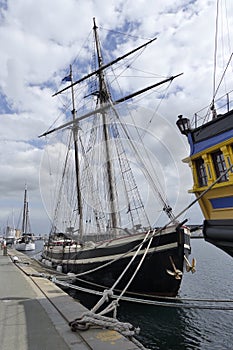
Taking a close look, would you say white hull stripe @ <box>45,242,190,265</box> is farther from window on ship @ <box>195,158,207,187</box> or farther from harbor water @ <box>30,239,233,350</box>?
window on ship @ <box>195,158,207,187</box>

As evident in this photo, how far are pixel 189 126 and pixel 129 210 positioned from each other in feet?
39.0

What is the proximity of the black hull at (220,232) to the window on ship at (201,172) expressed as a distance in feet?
3.44

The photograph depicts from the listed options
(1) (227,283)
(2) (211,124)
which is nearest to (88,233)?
(1) (227,283)

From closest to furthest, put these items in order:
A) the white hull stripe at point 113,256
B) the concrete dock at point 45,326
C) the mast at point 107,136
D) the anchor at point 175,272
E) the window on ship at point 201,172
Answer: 1. the concrete dock at point 45,326
2. the window on ship at point 201,172
3. the anchor at point 175,272
4. the white hull stripe at point 113,256
5. the mast at point 107,136

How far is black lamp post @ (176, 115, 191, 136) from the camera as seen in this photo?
8.50m

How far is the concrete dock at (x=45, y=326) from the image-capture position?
4.76 metres

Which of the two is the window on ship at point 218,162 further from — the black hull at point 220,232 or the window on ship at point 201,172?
the black hull at point 220,232

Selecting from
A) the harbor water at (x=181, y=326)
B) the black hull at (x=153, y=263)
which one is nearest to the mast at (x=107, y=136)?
the black hull at (x=153, y=263)

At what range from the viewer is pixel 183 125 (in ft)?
28.1

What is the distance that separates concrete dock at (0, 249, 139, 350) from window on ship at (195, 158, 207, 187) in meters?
4.40

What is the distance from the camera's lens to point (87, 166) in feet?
83.5

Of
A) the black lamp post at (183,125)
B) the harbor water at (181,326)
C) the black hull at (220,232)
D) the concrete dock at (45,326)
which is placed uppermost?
the black lamp post at (183,125)

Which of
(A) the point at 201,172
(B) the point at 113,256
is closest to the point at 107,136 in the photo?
(B) the point at 113,256

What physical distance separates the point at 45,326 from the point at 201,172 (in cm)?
531
